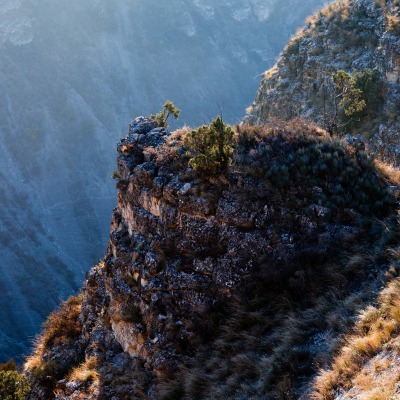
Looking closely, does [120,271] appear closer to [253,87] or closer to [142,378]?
[142,378]

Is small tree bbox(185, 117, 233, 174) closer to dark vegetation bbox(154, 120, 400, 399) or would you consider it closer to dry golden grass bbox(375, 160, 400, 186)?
dark vegetation bbox(154, 120, 400, 399)

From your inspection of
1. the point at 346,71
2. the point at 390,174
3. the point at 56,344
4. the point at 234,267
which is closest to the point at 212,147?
the point at 234,267

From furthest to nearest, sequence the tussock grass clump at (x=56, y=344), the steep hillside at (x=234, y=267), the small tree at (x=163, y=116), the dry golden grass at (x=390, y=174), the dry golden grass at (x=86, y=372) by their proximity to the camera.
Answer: the small tree at (x=163, y=116), the tussock grass clump at (x=56, y=344), the dry golden grass at (x=390, y=174), the dry golden grass at (x=86, y=372), the steep hillside at (x=234, y=267)

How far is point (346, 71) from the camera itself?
22.7 m

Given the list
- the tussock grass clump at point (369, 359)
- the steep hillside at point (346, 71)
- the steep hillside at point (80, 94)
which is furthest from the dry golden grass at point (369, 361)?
the steep hillside at point (80, 94)

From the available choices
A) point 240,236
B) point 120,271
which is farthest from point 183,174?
point 120,271

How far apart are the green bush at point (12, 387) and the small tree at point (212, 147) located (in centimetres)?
657

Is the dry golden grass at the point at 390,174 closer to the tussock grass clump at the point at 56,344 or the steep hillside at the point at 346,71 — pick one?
the steep hillside at the point at 346,71

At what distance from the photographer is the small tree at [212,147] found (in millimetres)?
9422

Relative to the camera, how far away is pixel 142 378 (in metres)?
8.54

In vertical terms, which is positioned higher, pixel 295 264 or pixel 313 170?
pixel 313 170

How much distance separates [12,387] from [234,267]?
6316mm

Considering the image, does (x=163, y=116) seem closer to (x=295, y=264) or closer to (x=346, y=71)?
(x=295, y=264)

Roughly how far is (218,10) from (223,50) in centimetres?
1031
